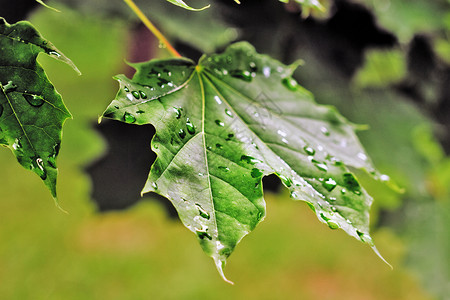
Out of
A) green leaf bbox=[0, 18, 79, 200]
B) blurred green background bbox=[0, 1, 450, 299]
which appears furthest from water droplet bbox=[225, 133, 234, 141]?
blurred green background bbox=[0, 1, 450, 299]

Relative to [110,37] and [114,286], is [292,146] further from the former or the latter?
[114,286]

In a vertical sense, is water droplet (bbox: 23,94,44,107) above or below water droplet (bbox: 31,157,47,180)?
above

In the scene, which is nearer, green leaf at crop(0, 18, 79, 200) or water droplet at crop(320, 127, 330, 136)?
green leaf at crop(0, 18, 79, 200)

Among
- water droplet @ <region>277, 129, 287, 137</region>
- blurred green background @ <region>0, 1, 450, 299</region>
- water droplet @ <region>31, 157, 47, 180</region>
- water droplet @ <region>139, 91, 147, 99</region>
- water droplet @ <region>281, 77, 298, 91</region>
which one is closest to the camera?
water droplet @ <region>31, 157, 47, 180</region>

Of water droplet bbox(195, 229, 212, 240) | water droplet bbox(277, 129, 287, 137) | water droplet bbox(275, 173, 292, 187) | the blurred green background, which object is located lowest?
the blurred green background

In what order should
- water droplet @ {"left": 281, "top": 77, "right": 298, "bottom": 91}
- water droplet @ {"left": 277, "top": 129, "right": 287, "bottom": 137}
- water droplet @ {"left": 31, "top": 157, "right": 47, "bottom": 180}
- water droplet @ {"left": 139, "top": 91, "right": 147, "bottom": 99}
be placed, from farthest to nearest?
water droplet @ {"left": 281, "top": 77, "right": 298, "bottom": 91}, water droplet @ {"left": 277, "top": 129, "right": 287, "bottom": 137}, water droplet @ {"left": 139, "top": 91, "right": 147, "bottom": 99}, water droplet @ {"left": 31, "top": 157, "right": 47, "bottom": 180}

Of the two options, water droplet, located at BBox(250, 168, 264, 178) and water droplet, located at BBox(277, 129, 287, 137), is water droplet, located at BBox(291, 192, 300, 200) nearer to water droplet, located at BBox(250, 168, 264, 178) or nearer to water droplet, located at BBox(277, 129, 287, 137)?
water droplet, located at BBox(250, 168, 264, 178)

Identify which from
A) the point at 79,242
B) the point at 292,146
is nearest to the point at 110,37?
the point at 292,146
